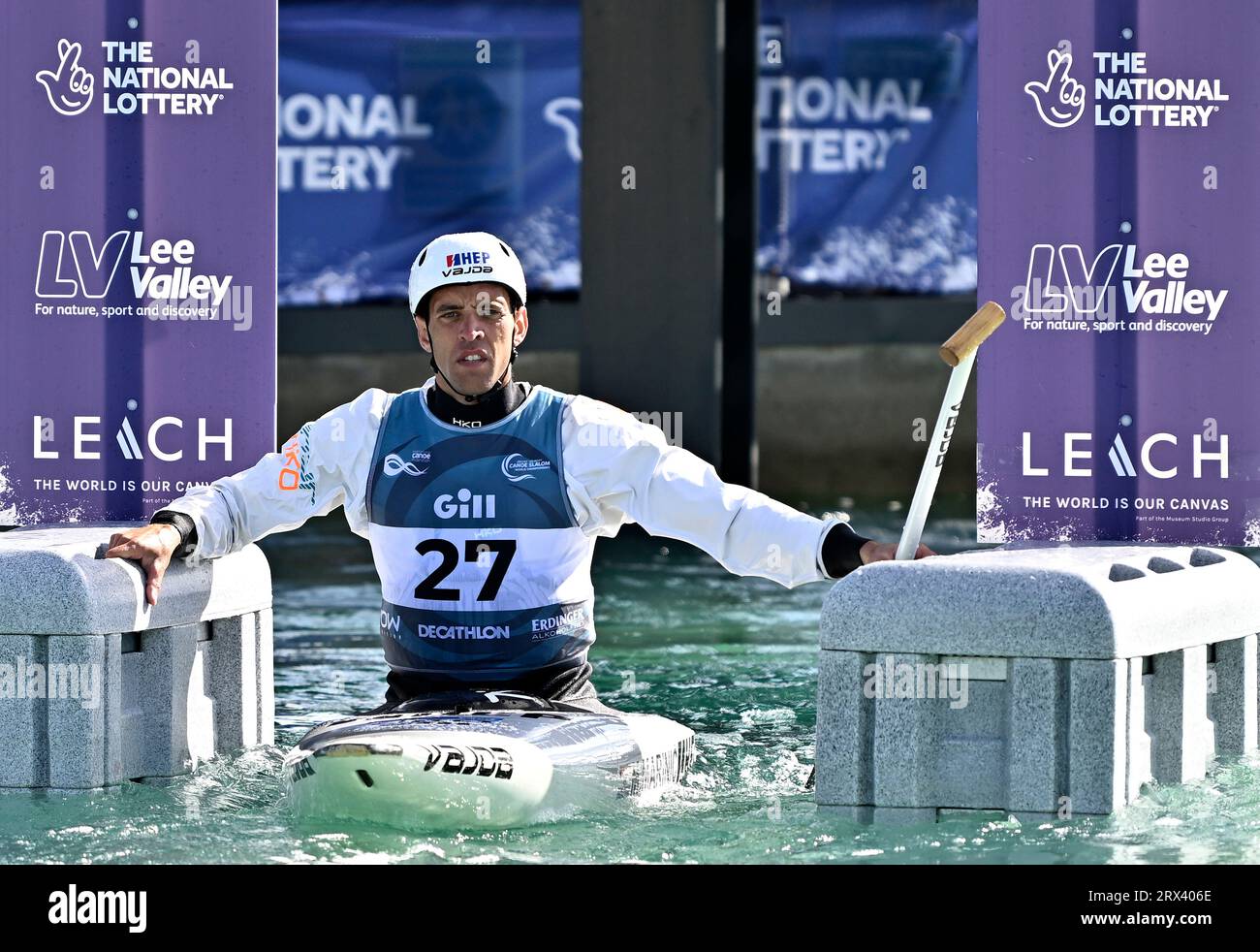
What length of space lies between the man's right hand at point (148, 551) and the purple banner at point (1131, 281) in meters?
2.40

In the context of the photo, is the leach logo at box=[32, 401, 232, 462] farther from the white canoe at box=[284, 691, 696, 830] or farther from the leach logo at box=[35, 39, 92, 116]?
the white canoe at box=[284, 691, 696, 830]

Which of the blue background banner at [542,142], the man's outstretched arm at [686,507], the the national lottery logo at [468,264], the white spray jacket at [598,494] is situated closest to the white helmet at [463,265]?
the the national lottery logo at [468,264]

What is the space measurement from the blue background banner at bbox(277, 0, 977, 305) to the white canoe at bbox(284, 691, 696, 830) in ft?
34.3

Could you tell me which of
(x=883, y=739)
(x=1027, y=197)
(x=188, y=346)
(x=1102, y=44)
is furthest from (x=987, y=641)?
(x=188, y=346)

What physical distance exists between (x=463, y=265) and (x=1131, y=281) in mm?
1960

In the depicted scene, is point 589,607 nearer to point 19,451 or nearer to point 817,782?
point 817,782

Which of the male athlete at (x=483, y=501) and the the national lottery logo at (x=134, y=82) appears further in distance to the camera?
the the national lottery logo at (x=134, y=82)

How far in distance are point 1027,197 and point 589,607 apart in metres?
1.78

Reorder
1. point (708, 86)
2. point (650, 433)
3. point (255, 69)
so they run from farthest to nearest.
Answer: point (708, 86)
point (255, 69)
point (650, 433)

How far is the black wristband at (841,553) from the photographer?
220 inches

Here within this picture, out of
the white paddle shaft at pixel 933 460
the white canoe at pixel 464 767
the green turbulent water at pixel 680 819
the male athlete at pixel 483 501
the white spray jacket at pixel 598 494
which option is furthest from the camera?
the male athlete at pixel 483 501

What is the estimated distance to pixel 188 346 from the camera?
6559 mm

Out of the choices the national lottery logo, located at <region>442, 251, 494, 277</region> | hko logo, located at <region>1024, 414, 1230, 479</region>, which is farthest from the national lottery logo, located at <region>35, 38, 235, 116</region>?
hko logo, located at <region>1024, 414, 1230, 479</region>

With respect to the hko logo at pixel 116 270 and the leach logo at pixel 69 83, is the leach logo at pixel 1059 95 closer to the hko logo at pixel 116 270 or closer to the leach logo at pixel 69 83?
the hko logo at pixel 116 270
